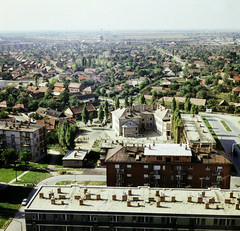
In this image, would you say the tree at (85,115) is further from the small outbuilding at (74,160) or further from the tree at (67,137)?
the small outbuilding at (74,160)

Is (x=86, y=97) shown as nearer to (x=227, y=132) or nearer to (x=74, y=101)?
(x=74, y=101)

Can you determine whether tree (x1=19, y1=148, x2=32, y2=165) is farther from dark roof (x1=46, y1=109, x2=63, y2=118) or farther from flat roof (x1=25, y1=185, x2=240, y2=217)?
dark roof (x1=46, y1=109, x2=63, y2=118)

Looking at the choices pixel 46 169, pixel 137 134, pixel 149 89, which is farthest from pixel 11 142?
pixel 149 89

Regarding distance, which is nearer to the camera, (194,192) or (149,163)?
(194,192)

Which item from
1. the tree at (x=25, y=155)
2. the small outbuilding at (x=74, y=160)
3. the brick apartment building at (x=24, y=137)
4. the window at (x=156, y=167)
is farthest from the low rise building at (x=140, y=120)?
the window at (x=156, y=167)

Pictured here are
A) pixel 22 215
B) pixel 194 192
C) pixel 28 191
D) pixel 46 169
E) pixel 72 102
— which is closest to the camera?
pixel 194 192

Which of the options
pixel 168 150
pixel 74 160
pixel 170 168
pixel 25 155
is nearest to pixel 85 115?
pixel 74 160

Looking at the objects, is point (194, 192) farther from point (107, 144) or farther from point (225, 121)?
point (225, 121)
